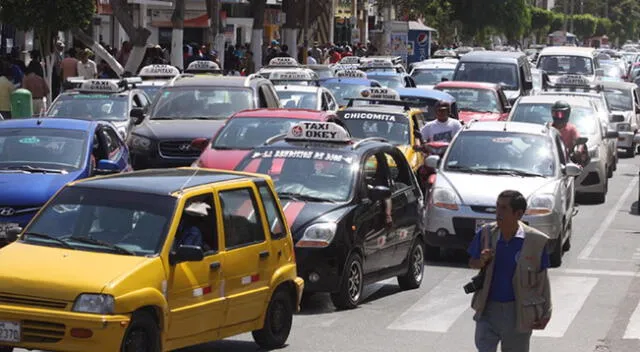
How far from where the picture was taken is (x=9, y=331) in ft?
32.4

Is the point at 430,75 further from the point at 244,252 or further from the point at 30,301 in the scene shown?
the point at 30,301

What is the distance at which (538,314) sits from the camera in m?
9.42

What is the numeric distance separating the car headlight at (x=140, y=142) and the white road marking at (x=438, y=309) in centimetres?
713

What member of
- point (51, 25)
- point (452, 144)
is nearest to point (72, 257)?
point (452, 144)

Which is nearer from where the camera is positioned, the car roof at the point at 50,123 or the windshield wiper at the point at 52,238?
the windshield wiper at the point at 52,238

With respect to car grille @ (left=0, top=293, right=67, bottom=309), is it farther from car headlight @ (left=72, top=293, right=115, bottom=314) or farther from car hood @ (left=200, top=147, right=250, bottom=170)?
car hood @ (left=200, top=147, right=250, bottom=170)

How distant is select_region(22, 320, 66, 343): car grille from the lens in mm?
9797

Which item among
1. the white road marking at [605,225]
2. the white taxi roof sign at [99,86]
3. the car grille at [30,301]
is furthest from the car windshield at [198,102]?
the car grille at [30,301]

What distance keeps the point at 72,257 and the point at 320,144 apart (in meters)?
5.42

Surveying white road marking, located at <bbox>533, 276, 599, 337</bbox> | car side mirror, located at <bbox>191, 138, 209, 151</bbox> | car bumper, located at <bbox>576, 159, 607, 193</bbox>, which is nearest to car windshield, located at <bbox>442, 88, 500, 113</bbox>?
car bumper, located at <bbox>576, 159, 607, 193</bbox>

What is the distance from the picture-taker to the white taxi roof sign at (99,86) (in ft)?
81.1

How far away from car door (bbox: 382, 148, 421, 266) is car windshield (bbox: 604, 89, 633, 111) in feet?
69.0

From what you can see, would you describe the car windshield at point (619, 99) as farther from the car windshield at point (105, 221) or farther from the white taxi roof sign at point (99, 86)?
the car windshield at point (105, 221)

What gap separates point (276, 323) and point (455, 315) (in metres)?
2.88
